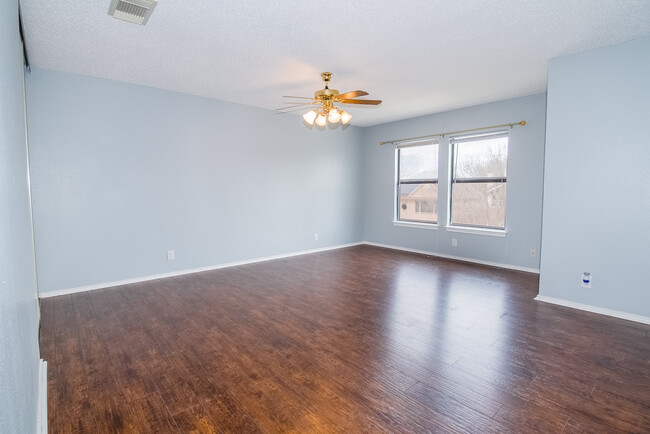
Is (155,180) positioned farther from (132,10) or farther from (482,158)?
(482,158)

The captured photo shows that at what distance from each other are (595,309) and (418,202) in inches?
129

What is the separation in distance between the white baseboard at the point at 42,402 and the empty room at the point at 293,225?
24mm

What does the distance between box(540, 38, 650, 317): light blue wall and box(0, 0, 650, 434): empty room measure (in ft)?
0.06

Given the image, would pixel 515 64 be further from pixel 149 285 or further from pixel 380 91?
pixel 149 285

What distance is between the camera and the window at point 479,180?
4.92 m

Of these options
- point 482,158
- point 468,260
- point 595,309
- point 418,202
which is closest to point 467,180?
point 482,158

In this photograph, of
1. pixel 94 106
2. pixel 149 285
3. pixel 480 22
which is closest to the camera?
pixel 480 22

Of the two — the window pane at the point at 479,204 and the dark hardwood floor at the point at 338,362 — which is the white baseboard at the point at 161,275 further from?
the window pane at the point at 479,204

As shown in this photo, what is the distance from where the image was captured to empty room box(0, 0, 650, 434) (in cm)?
176

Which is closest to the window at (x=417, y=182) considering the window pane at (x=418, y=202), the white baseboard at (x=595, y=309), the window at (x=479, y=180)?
the window pane at (x=418, y=202)

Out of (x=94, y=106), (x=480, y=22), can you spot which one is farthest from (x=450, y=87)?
(x=94, y=106)

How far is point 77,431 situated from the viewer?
5.17 feet

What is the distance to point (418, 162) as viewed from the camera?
5.98 metres

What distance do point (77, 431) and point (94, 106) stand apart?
3553 millimetres
